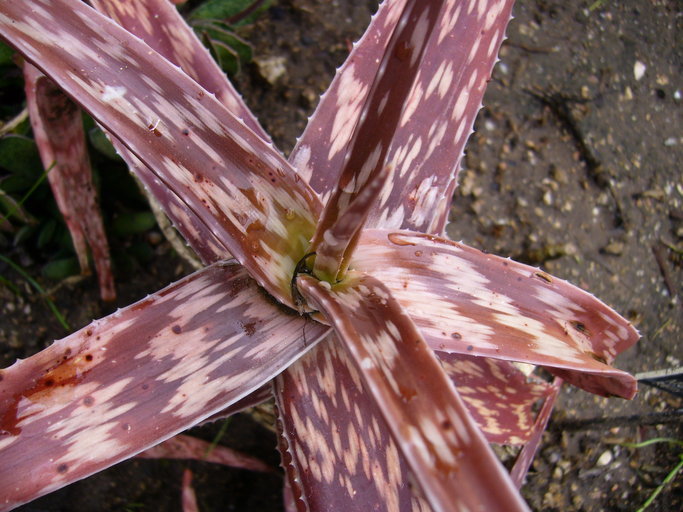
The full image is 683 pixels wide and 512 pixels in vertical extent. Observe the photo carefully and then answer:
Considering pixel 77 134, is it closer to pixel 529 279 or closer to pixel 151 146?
pixel 151 146

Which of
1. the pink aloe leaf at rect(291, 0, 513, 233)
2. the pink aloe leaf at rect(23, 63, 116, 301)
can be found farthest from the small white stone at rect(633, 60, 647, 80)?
the pink aloe leaf at rect(23, 63, 116, 301)

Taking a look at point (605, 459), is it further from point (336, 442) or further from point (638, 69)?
point (638, 69)

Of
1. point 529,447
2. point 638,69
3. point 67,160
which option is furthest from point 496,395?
point 638,69

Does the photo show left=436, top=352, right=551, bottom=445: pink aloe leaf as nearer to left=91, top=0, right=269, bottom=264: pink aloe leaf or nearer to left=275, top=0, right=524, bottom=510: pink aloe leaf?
left=275, top=0, right=524, bottom=510: pink aloe leaf

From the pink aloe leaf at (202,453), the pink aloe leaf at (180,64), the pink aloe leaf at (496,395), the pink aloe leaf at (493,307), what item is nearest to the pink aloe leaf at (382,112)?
the pink aloe leaf at (493,307)

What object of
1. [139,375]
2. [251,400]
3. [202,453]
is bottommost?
[202,453]
